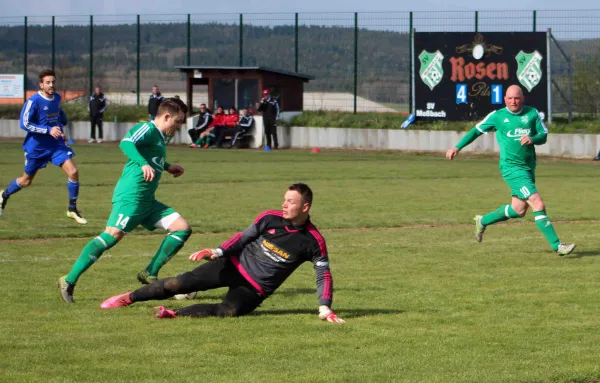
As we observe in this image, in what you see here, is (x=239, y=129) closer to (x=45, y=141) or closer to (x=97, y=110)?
(x=97, y=110)

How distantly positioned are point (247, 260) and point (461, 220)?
814 cm

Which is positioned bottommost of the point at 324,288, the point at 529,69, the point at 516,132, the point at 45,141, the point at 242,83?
the point at 324,288

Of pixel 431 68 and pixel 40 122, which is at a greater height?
pixel 431 68

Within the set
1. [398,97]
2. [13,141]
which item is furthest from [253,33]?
[13,141]

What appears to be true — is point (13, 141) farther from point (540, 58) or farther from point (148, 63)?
point (540, 58)

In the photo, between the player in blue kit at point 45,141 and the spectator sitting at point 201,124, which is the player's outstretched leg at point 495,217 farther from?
the spectator sitting at point 201,124

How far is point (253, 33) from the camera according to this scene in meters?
42.5

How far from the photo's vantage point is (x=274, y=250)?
27.3 feet

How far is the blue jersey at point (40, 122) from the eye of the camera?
592 inches

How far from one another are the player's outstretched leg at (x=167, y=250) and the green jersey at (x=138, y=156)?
0.40 meters

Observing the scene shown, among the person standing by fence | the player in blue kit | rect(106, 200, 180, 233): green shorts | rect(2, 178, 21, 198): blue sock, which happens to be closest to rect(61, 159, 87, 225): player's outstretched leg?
the player in blue kit

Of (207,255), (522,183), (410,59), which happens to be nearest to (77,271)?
(207,255)

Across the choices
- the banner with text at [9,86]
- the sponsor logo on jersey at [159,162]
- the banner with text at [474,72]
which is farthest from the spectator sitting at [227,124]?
the sponsor logo on jersey at [159,162]

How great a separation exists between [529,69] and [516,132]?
75.0 feet
